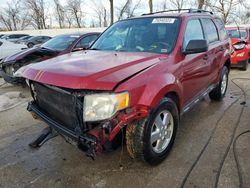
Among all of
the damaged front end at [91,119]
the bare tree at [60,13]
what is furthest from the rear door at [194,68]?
the bare tree at [60,13]

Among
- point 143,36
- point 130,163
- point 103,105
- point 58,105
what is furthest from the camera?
point 143,36

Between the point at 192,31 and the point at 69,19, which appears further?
the point at 69,19

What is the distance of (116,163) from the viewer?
338 centimetres

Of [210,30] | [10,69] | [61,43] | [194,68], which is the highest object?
[210,30]

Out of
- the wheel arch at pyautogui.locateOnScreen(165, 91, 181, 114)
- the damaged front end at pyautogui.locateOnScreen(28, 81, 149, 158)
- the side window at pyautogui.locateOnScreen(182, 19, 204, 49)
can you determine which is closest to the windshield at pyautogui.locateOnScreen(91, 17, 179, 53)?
the side window at pyautogui.locateOnScreen(182, 19, 204, 49)

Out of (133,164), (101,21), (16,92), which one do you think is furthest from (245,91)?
(101,21)

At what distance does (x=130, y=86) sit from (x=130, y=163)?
1156 mm

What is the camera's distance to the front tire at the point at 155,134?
286cm

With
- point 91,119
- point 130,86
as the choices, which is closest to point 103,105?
point 91,119

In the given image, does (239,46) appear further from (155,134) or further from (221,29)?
(155,134)

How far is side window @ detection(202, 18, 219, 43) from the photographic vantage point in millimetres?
4761

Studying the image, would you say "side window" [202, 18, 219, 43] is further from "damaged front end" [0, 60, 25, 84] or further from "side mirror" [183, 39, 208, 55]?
Answer: "damaged front end" [0, 60, 25, 84]

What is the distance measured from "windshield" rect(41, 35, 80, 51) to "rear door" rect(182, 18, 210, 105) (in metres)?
4.40

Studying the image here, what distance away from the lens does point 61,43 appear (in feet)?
26.3
